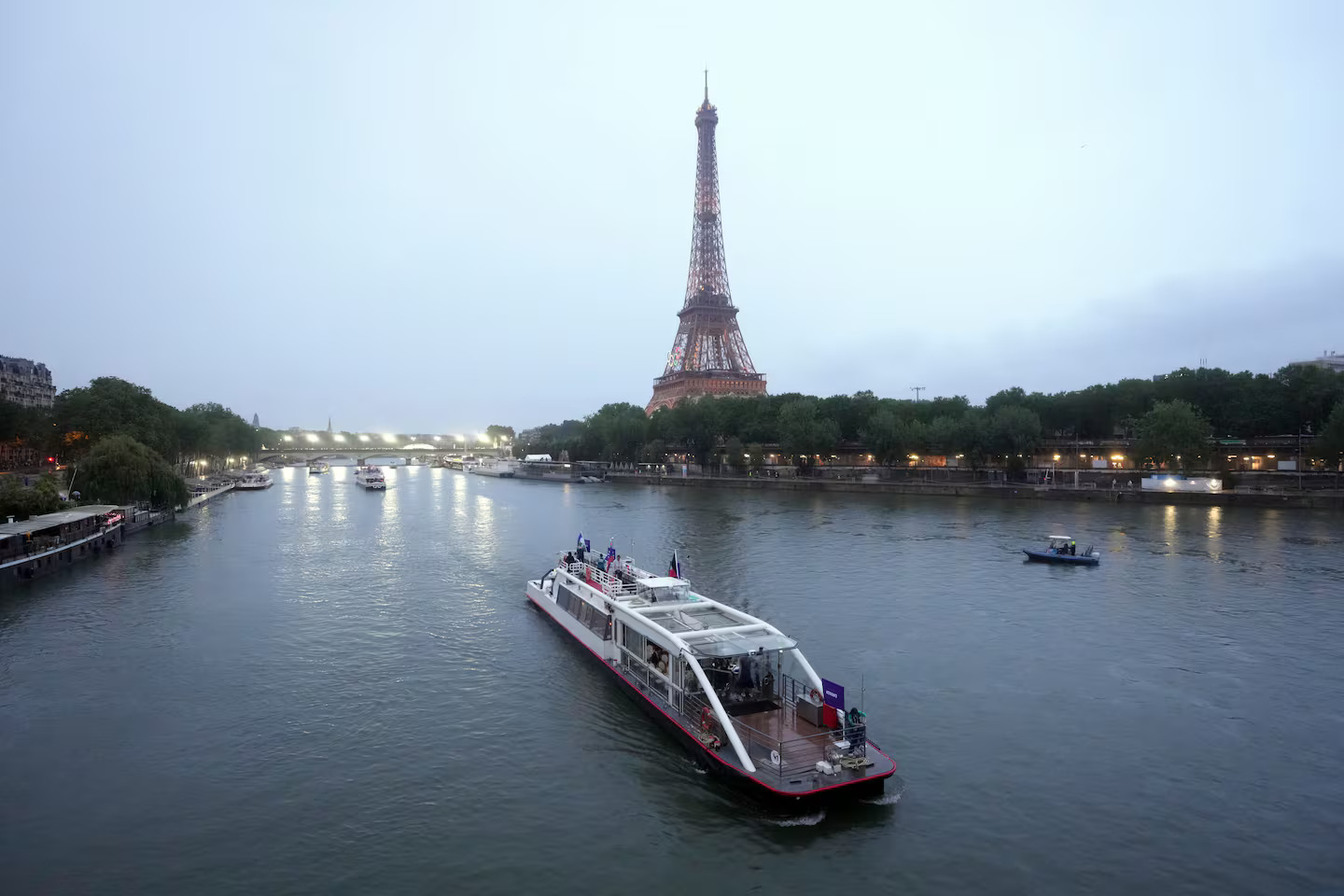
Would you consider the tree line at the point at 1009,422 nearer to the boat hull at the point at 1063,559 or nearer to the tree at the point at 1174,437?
the tree at the point at 1174,437

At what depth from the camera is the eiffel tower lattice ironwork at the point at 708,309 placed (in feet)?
538

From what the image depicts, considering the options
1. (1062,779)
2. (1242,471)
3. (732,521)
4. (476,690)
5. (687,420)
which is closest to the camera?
(1062,779)

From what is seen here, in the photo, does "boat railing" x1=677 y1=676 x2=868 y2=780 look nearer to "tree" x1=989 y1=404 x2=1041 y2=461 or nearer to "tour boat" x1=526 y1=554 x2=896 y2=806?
"tour boat" x1=526 y1=554 x2=896 y2=806

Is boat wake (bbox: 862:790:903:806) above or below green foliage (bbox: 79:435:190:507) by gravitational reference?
below

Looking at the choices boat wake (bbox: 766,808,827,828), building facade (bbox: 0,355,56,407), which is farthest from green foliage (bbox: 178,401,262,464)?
boat wake (bbox: 766,808,827,828)

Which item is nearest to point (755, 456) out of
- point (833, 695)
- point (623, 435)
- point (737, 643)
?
point (623, 435)

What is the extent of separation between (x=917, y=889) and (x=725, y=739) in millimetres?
4920

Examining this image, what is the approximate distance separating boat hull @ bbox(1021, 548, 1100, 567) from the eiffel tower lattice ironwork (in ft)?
383

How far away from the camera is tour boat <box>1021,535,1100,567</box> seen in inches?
1759

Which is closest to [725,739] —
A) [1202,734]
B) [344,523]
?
[1202,734]

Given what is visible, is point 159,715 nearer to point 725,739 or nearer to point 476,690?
point 476,690

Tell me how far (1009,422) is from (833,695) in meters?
85.6

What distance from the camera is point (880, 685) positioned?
23969mm

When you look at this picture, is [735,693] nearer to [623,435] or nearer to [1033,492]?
[1033,492]
